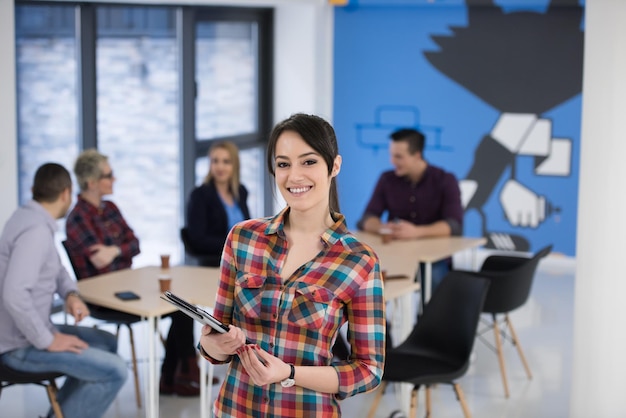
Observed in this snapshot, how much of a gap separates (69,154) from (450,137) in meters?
3.64

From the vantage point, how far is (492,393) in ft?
19.2

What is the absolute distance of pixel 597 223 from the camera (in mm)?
4582

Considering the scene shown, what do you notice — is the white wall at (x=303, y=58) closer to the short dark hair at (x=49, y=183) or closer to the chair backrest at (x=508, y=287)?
the chair backrest at (x=508, y=287)

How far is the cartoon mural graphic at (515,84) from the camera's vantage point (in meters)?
8.81

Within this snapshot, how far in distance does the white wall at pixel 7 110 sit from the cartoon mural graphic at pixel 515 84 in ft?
14.7

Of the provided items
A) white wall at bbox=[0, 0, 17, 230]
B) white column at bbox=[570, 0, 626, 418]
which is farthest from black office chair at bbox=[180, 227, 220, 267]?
white column at bbox=[570, 0, 626, 418]

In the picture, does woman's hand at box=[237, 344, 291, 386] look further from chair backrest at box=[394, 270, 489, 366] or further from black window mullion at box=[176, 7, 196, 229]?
black window mullion at box=[176, 7, 196, 229]

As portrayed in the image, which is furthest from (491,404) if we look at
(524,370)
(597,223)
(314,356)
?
(314,356)

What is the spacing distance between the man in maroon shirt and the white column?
1.85m

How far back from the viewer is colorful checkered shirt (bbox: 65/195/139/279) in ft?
18.0

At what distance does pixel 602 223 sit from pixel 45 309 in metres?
2.57

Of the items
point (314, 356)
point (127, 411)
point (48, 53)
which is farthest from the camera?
point (48, 53)

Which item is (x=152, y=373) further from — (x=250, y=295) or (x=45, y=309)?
(x=250, y=295)

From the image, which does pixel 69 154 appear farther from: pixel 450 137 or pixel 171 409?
pixel 450 137
